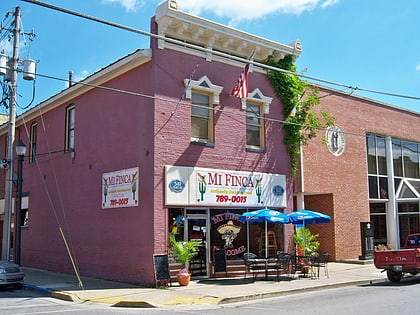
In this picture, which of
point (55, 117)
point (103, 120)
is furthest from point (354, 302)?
point (55, 117)

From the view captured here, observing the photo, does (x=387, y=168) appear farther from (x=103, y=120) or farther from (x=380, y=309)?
(x=380, y=309)

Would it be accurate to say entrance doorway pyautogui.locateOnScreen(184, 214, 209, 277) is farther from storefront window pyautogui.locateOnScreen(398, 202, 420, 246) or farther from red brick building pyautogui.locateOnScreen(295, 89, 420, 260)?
storefront window pyautogui.locateOnScreen(398, 202, 420, 246)

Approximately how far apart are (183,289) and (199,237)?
102 inches

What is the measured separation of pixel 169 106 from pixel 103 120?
3533 mm

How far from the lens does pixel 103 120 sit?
1928 centimetres

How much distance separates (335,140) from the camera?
24469mm

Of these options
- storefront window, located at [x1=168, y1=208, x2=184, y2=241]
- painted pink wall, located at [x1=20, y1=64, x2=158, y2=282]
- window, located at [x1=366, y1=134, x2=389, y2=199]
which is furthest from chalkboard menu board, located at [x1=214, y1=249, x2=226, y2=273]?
window, located at [x1=366, y1=134, x2=389, y2=199]

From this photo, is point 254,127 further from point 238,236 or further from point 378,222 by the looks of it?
point 378,222

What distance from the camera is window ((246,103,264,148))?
63.8 feet

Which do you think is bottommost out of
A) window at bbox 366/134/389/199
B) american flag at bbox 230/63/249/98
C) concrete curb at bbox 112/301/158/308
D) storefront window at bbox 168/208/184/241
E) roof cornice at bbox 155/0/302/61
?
concrete curb at bbox 112/301/158/308

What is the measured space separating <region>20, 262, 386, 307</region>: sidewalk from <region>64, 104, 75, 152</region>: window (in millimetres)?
5516

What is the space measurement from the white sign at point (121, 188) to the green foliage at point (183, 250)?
1.90 metres

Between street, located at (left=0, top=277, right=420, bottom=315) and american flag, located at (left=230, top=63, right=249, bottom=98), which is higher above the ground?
american flag, located at (left=230, top=63, right=249, bottom=98)

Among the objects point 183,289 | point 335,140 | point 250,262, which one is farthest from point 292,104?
point 183,289
